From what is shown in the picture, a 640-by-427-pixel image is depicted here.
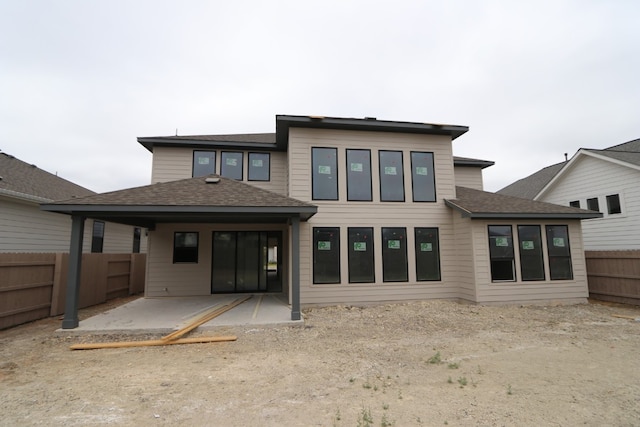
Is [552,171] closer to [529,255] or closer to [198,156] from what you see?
[529,255]

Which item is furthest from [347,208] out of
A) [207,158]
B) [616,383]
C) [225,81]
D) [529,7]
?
[225,81]

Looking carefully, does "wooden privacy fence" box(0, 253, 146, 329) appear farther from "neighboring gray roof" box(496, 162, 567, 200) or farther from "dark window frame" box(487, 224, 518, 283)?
"neighboring gray roof" box(496, 162, 567, 200)

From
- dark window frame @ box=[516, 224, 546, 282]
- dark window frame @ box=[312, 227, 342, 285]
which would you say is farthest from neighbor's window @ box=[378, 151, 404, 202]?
dark window frame @ box=[516, 224, 546, 282]

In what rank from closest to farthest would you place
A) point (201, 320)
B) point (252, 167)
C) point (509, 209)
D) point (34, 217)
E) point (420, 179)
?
point (201, 320) < point (509, 209) < point (420, 179) < point (34, 217) < point (252, 167)

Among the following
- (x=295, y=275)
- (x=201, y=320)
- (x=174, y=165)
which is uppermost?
(x=174, y=165)

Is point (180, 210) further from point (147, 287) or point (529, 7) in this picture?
point (529, 7)

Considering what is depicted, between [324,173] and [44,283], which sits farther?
[324,173]

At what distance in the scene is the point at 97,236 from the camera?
529 inches

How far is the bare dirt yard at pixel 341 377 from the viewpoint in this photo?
3.13 meters

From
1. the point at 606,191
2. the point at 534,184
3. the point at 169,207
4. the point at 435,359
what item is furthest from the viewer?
the point at 534,184

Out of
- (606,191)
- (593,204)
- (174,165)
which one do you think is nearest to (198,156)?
(174,165)

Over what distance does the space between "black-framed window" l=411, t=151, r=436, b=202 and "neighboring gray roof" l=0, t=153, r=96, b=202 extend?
12312mm

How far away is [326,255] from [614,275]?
9110 mm

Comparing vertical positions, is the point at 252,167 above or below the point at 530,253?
above
